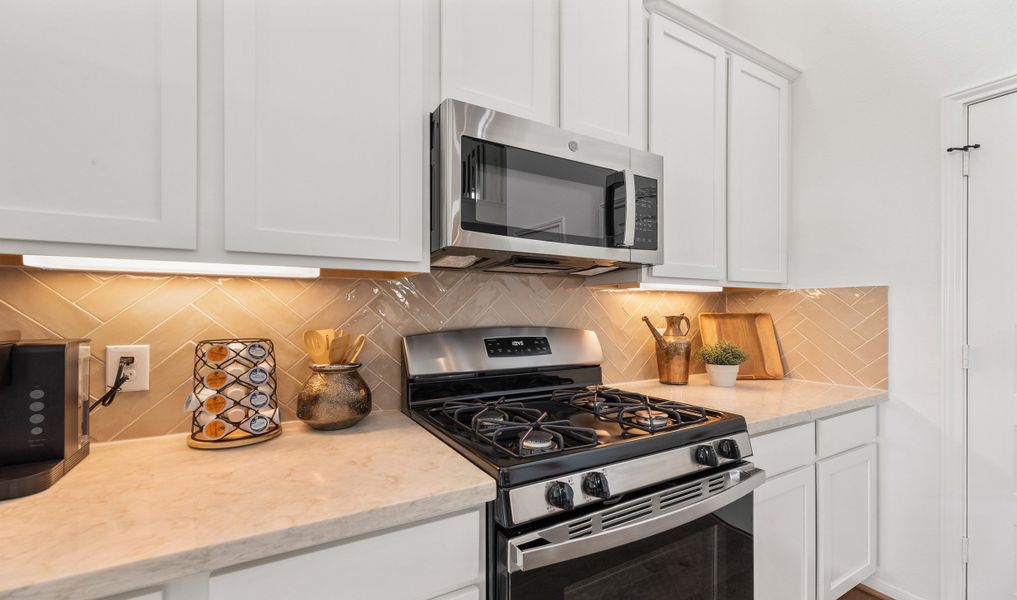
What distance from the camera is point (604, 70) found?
4.98 feet

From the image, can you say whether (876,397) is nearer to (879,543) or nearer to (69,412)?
(879,543)

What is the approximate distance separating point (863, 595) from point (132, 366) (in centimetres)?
280

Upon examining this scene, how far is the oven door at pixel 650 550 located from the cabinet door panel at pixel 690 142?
2.66 feet

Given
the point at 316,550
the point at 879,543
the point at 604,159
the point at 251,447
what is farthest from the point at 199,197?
the point at 879,543

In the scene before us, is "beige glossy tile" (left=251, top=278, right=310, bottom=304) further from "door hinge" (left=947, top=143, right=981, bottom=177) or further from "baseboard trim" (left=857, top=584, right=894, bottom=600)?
"baseboard trim" (left=857, top=584, right=894, bottom=600)

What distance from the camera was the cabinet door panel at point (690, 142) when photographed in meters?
1.68

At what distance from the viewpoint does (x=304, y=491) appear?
0.81 meters

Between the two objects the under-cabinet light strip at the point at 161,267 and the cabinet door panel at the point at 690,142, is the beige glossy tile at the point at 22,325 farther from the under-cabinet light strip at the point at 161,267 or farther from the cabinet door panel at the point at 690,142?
the cabinet door panel at the point at 690,142

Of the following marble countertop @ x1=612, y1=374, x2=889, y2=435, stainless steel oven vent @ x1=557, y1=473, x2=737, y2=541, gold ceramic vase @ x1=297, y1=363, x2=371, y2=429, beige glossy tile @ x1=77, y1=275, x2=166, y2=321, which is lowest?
stainless steel oven vent @ x1=557, y1=473, x2=737, y2=541

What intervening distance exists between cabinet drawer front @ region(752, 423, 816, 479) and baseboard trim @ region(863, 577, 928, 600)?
83 centimetres

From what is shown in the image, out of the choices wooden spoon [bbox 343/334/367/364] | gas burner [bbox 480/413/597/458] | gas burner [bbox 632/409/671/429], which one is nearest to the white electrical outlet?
wooden spoon [bbox 343/334/367/364]

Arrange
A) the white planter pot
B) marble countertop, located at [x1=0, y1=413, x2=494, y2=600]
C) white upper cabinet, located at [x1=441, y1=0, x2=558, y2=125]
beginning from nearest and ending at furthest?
marble countertop, located at [x1=0, y1=413, x2=494, y2=600], white upper cabinet, located at [x1=441, y1=0, x2=558, y2=125], the white planter pot

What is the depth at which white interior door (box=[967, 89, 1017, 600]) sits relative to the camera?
1.57 meters

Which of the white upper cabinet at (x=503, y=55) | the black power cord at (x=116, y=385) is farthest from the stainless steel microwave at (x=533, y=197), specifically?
the black power cord at (x=116, y=385)
